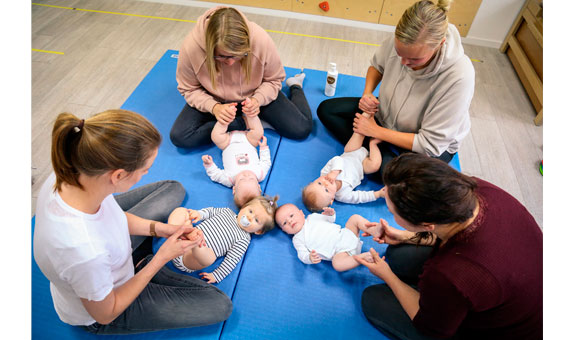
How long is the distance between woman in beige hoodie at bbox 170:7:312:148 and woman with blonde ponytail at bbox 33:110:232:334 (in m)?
0.95

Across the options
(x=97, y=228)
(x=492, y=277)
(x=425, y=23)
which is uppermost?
(x=425, y=23)

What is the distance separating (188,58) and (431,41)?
1.46 m

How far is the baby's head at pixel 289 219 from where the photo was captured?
184 cm

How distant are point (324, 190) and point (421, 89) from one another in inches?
32.6

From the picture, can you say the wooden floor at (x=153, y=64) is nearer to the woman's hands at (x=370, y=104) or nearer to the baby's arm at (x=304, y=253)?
the woman's hands at (x=370, y=104)

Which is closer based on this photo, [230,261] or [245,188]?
[230,261]

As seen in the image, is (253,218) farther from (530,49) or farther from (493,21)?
(493,21)

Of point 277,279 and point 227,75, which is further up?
point 227,75

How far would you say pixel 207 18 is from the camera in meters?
1.94

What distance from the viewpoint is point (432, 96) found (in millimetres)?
1816

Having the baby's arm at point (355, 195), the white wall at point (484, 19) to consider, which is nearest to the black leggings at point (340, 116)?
the baby's arm at point (355, 195)

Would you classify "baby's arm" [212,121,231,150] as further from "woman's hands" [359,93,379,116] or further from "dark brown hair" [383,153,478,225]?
"dark brown hair" [383,153,478,225]

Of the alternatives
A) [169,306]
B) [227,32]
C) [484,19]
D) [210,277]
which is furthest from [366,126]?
[484,19]

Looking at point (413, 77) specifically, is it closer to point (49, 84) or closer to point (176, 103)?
point (176, 103)
